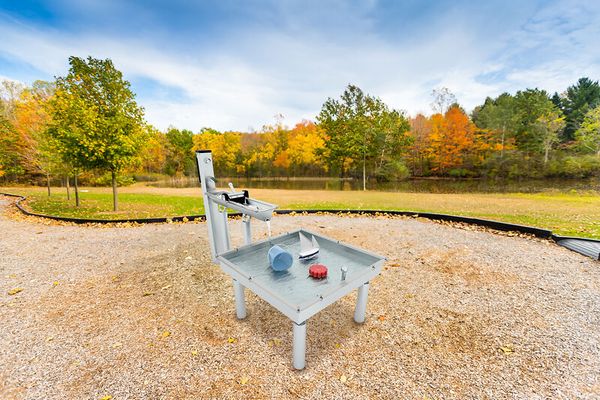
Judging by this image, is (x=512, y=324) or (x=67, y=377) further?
(x=512, y=324)

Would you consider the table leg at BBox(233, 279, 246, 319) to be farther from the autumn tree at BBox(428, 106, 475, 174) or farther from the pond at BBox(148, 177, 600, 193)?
the autumn tree at BBox(428, 106, 475, 174)

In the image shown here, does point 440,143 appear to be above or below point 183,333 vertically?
above

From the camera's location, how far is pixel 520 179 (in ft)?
90.4

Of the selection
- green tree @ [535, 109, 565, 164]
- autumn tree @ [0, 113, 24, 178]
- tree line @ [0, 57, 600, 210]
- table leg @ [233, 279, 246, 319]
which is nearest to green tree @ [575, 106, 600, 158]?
tree line @ [0, 57, 600, 210]

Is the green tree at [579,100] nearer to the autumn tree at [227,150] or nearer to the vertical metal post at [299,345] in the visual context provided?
the vertical metal post at [299,345]

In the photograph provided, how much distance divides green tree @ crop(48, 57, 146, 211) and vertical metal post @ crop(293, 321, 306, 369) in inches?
361

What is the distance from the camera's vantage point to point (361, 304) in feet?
10.2

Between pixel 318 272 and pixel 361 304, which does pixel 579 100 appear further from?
pixel 318 272

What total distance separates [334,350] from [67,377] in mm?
2693

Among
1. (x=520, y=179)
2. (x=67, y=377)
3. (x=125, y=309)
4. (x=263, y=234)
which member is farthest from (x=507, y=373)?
(x=520, y=179)

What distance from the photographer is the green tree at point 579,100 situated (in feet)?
95.7

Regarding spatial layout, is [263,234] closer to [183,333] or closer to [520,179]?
[183,333]

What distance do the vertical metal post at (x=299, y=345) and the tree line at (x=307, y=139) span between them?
30.4 ft

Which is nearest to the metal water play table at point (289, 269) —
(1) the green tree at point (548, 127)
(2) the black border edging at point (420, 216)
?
(2) the black border edging at point (420, 216)
